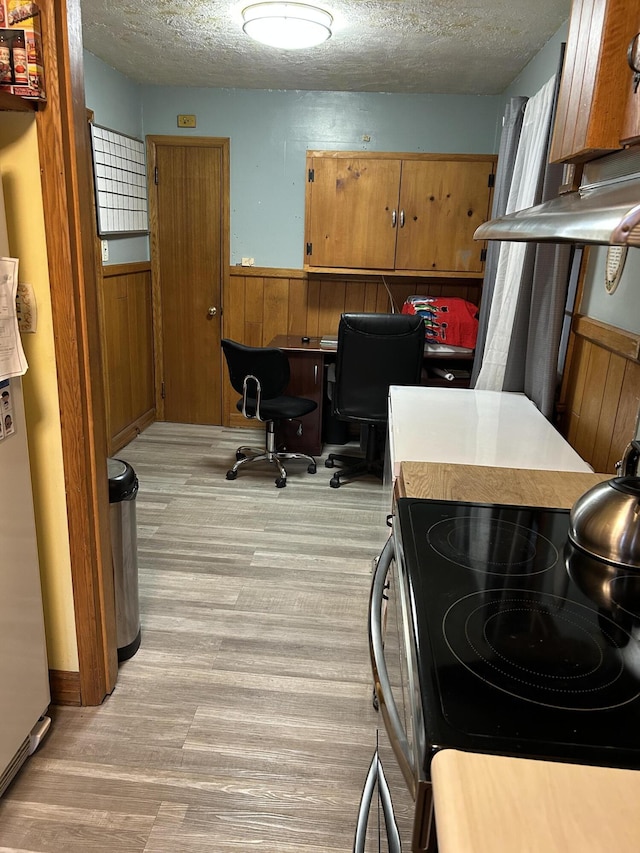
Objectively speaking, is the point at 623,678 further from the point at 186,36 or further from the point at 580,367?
the point at 186,36

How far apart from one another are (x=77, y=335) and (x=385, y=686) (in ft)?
4.17

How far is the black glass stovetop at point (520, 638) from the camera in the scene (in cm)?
79

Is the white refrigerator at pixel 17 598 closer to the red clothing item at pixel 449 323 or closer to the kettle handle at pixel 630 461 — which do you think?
the kettle handle at pixel 630 461

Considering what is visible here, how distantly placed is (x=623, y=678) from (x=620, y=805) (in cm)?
26

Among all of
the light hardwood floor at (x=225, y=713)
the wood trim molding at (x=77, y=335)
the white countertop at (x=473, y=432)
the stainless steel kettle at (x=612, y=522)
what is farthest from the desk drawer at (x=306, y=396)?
the stainless steel kettle at (x=612, y=522)

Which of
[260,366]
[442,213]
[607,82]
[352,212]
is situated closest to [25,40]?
[607,82]

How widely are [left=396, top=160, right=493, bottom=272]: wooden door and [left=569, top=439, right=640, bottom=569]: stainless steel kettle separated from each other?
3.23 meters

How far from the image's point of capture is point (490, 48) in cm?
334

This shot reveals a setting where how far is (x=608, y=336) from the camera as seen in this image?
2098 mm

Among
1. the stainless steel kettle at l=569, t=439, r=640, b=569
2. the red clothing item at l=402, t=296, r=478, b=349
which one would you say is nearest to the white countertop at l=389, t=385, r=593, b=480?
the stainless steel kettle at l=569, t=439, r=640, b=569

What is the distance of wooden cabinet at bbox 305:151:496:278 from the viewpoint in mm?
4176

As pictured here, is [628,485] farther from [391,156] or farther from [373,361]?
[391,156]

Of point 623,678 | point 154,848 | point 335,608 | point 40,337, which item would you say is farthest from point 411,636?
point 335,608

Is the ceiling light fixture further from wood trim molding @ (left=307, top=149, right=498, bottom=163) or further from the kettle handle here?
the kettle handle
